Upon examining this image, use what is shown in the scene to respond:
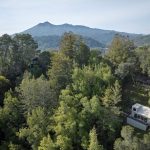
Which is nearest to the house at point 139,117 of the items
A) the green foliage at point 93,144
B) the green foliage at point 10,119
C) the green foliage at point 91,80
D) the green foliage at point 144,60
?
the green foliage at point 91,80

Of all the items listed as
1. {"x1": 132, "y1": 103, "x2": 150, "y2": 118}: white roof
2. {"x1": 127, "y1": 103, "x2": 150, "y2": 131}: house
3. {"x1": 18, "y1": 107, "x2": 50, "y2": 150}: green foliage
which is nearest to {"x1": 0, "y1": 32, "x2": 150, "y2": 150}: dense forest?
{"x1": 18, "y1": 107, "x2": 50, "y2": 150}: green foliage

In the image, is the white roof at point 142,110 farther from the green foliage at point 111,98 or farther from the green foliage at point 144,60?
the green foliage at point 144,60

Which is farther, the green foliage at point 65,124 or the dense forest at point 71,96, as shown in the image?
the dense forest at point 71,96

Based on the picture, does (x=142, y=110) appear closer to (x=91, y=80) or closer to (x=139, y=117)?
(x=139, y=117)

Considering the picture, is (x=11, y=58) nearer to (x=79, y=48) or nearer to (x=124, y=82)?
(x=79, y=48)

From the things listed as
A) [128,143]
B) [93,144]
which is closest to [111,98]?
[93,144]

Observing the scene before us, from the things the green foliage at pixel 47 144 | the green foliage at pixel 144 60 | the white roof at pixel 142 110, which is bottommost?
the green foliage at pixel 47 144

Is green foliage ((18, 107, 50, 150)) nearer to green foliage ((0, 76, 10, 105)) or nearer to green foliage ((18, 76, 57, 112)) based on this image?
green foliage ((18, 76, 57, 112))

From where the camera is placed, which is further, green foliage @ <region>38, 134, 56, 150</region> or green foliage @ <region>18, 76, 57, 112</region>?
green foliage @ <region>18, 76, 57, 112</region>

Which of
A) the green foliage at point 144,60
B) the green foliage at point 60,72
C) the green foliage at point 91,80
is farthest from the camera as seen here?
the green foliage at point 144,60
